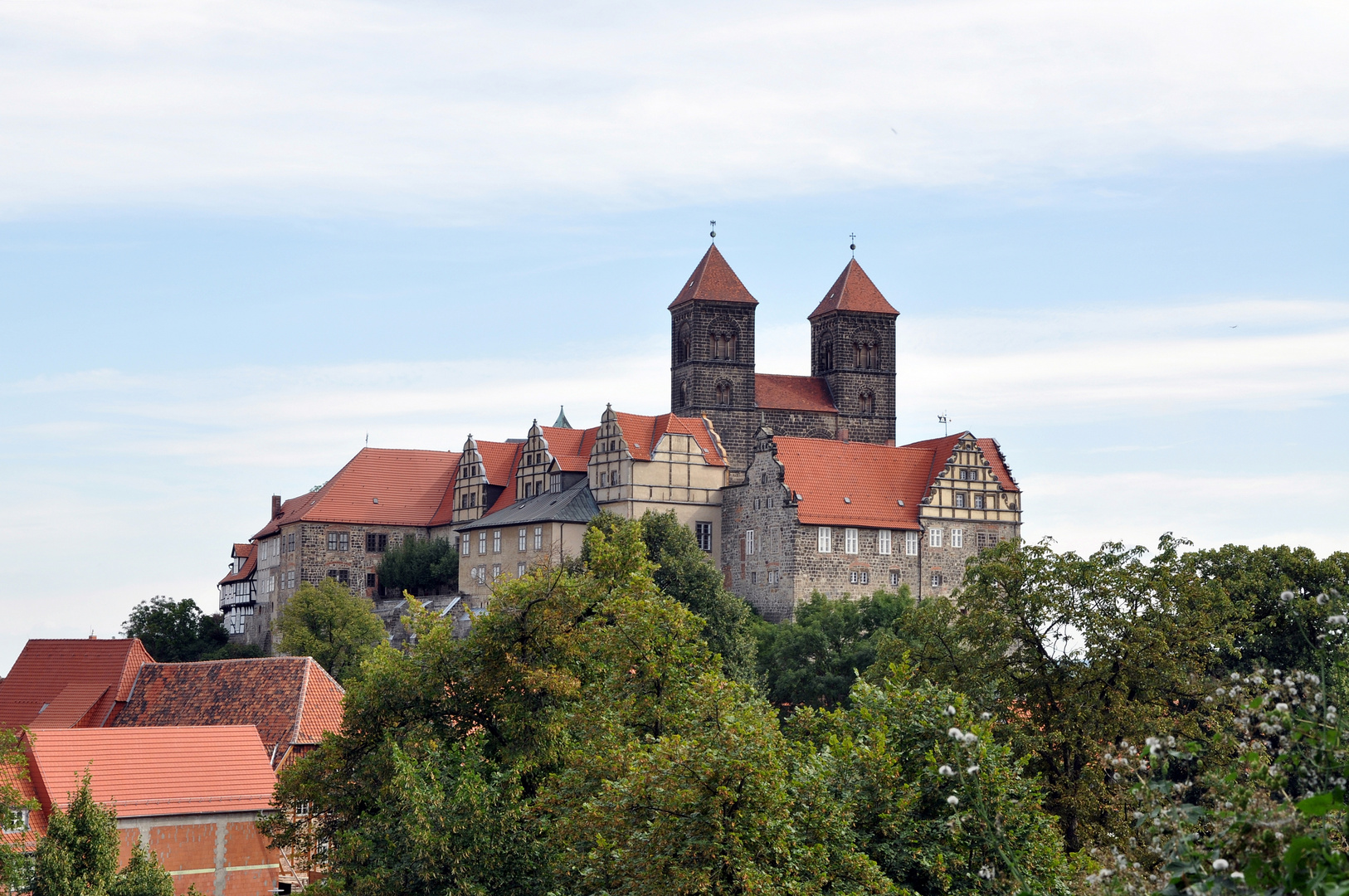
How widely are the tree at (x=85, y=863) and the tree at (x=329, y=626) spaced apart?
46.8m

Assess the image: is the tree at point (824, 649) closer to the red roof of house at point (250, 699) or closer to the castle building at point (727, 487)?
the castle building at point (727, 487)

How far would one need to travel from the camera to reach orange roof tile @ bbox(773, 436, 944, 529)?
Answer: 84.2m

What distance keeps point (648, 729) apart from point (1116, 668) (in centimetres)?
1169

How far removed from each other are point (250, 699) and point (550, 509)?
1250 inches

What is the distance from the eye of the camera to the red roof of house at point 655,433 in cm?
8519

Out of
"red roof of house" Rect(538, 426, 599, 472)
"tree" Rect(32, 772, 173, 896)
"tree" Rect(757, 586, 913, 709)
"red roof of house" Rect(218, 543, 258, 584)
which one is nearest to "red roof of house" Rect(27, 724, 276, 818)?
"tree" Rect(32, 772, 173, 896)

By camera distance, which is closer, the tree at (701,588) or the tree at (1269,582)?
the tree at (1269,582)

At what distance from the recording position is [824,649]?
71625 millimetres

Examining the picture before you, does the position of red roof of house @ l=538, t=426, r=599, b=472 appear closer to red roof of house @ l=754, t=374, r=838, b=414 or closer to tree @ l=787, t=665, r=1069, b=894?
red roof of house @ l=754, t=374, r=838, b=414

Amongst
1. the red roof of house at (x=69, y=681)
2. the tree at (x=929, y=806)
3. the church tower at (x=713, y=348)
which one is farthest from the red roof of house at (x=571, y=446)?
the tree at (x=929, y=806)

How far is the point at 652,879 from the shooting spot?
66.2 feet

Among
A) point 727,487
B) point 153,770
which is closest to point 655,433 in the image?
point 727,487

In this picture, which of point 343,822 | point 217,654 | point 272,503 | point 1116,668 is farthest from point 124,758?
point 272,503

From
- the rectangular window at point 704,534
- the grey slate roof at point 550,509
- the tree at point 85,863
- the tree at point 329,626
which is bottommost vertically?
the tree at point 85,863
